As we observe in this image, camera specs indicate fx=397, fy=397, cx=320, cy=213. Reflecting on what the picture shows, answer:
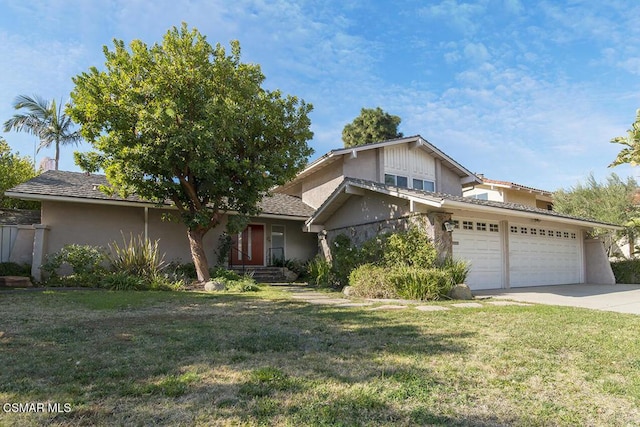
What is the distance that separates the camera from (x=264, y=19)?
37.9 feet

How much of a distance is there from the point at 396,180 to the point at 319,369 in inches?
589

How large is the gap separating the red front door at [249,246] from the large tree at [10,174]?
1056 centimetres

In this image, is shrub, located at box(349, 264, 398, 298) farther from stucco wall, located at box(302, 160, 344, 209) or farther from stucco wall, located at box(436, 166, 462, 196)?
stucco wall, located at box(436, 166, 462, 196)

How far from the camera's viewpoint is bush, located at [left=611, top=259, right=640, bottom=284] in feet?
52.7

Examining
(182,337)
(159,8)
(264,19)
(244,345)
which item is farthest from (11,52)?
(244,345)

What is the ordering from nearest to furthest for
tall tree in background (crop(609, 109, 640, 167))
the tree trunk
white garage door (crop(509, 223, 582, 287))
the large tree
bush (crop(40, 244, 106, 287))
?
tall tree in background (crop(609, 109, 640, 167)), bush (crop(40, 244, 106, 287)), the tree trunk, white garage door (crop(509, 223, 582, 287)), the large tree

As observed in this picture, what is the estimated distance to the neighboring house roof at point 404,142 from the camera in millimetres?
16686

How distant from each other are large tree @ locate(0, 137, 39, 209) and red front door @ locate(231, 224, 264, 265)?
1056 cm

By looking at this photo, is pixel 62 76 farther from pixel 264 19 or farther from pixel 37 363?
pixel 37 363

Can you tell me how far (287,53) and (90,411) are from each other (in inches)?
527

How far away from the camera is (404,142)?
59.6 feet

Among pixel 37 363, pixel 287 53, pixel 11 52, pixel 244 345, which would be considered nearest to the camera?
pixel 37 363

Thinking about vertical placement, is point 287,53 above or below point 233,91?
above

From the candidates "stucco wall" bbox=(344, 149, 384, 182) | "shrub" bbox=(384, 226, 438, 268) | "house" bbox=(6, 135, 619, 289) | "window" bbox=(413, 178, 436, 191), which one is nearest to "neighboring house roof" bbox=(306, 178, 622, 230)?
"house" bbox=(6, 135, 619, 289)
